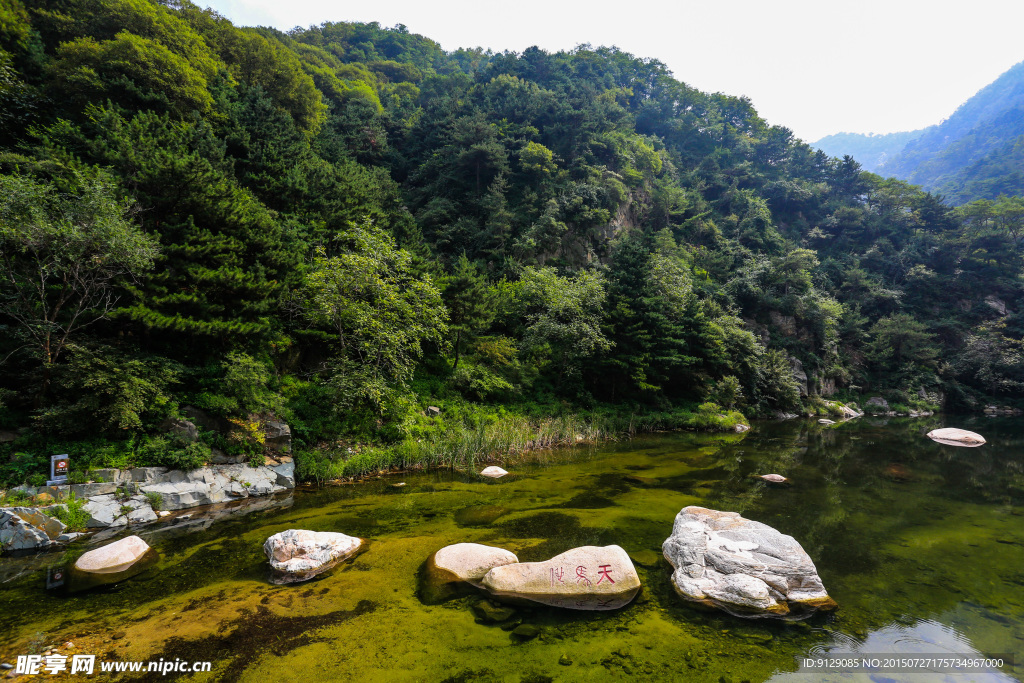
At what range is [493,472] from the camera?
12.3m

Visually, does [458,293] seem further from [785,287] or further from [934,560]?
[785,287]

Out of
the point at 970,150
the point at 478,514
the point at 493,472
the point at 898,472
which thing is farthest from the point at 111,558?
the point at 970,150

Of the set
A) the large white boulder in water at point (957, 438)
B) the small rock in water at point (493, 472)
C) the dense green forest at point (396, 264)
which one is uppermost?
the dense green forest at point (396, 264)

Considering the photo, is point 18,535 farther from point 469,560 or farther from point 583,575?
point 583,575

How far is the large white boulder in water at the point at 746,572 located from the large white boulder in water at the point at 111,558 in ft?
27.8

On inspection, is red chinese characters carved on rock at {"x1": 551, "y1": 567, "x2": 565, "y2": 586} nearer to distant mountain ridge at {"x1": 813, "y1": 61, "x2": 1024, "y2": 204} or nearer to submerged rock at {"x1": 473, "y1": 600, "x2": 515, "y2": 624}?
submerged rock at {"x1": 473, "y1": 600, "x2": 515, "y2": 624}

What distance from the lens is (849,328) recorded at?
3662 cm

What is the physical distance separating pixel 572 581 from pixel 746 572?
7.75 ft

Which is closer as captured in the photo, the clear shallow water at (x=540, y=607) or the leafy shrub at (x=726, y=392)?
the clear shallow water at (x=540, y=607)

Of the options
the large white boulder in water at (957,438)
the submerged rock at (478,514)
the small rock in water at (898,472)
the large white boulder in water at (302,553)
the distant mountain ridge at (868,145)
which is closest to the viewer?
the large white boulder in water at (302,553)

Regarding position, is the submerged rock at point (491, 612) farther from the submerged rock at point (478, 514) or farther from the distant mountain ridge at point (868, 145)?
the distant mountain ridge at point (868, 145)

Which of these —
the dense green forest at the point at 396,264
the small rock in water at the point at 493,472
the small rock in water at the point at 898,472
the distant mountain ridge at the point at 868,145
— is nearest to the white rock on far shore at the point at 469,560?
the small rock in water at the point at 493,472

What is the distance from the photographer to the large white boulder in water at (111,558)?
605cm

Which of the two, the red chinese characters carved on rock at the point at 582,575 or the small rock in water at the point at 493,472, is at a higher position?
the red chinese characters carved on rock at the point at 582,575
